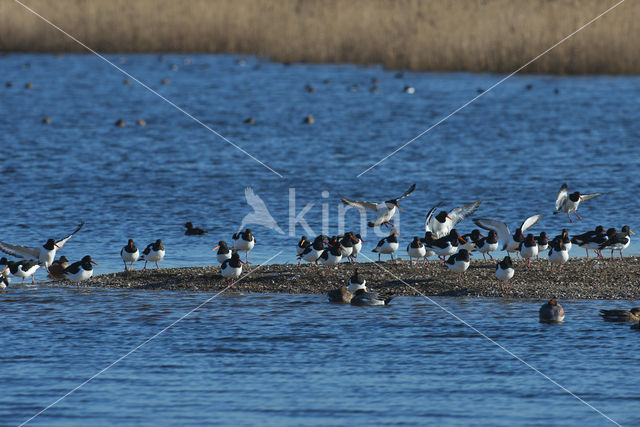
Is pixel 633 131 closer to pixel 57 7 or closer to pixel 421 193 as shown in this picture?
pixel 421 193

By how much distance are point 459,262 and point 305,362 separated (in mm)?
4230

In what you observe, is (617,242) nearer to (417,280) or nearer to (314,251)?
(417,280)

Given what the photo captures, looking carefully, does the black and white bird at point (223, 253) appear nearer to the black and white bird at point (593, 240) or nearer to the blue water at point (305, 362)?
the blue water at point (305, 362)

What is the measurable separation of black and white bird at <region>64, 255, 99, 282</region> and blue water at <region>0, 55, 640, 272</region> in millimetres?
1073

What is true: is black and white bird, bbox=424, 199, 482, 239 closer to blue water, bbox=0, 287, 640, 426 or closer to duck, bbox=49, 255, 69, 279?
blue water, bbox=0, 287, 640, 426

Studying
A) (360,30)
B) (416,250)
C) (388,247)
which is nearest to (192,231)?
(388,247)

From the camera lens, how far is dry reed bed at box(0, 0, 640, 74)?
120 ft

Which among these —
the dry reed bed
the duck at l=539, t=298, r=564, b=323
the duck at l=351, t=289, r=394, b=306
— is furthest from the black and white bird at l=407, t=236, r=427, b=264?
the dry reed bed

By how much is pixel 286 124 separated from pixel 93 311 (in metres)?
20.4

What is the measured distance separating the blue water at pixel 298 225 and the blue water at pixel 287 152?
0.37 feet

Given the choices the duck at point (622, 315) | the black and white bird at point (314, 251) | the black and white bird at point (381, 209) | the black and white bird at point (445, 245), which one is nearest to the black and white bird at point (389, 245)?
the black and white bird at point (445, 245)

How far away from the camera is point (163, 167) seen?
2606 cm

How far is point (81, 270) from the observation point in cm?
1504

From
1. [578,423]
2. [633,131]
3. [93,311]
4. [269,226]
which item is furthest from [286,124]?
[578,423]
